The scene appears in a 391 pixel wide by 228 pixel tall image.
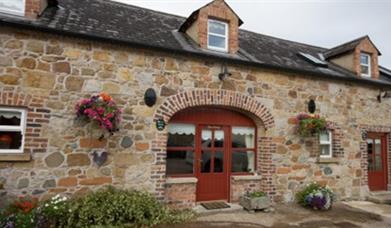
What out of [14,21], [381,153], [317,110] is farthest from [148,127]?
[381,153]

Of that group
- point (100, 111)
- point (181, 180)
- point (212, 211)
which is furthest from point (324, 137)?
point (100, 111)

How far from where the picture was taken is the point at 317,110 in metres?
8.66

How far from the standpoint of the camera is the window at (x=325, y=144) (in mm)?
8773

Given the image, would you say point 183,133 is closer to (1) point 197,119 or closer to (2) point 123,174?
(1) point 197,119

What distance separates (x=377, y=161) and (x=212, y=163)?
6.94m

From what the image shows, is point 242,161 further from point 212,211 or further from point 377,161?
Result: point 377,161

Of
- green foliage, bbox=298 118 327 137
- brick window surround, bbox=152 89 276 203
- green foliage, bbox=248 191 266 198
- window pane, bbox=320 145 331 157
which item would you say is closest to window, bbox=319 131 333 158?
window pane, bbox=320 145 331 157

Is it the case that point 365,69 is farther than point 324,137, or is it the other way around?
point 365,69

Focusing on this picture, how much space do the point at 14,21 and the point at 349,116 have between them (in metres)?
10.1

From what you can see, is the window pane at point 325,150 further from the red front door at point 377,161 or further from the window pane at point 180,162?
the window pane at point 180,162

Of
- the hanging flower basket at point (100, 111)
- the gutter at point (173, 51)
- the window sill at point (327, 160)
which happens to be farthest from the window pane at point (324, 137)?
the hanging flower basket at point (100, 111)

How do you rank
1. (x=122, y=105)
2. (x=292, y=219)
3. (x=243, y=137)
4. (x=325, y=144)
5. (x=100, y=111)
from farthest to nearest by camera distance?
1. (x=325, y=144)
2. (x=243, y=137)
3. (x=292, y=219)
4. (x=122, y=105)
5. (x=100, y=111)

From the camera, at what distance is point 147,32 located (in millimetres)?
7445

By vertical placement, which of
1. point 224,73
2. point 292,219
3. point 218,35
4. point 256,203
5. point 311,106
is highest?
point 218,35
